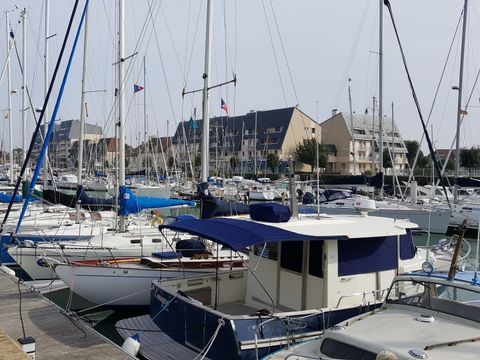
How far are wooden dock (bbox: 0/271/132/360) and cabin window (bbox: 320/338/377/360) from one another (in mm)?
3171

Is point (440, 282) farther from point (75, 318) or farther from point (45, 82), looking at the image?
point (45, 82)

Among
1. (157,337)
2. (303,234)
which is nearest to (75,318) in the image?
(157,337)

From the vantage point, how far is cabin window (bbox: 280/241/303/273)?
8.88 m

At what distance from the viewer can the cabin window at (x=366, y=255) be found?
8625mm

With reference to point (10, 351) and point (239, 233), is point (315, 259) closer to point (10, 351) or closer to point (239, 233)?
point (239, 233)

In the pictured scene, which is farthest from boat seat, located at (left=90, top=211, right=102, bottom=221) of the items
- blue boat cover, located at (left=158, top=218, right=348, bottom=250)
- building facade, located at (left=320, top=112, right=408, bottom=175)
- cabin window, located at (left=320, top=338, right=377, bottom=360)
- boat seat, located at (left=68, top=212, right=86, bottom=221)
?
building facade, located at (left=320, top=112, right=408, bottom=175)

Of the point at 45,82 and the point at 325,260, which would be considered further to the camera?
the point at 45,82

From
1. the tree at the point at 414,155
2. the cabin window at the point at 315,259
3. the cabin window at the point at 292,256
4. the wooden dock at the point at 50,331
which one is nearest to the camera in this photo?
the wooden dock at the point at 50,331

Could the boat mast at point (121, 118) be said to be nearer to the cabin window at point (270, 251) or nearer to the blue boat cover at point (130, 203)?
the blue boat cover at point (130, 203)

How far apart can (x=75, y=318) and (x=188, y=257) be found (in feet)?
11.8

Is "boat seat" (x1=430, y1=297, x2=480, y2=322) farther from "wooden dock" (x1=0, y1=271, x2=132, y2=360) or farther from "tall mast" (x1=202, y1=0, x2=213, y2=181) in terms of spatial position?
"tall mast" (x1=202, y1=0, x2=213, y2=181)

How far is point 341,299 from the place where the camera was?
8484 millimetres

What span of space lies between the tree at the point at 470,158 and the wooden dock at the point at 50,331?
2671 inches

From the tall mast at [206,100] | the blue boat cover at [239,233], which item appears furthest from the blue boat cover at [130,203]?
the blue boat cover at [239,233]
